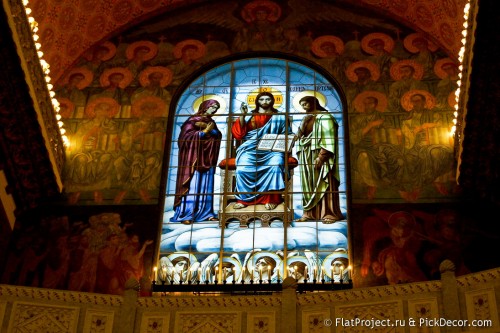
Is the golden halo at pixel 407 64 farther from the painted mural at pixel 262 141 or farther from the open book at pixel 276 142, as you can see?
the open book at pixel 276 142

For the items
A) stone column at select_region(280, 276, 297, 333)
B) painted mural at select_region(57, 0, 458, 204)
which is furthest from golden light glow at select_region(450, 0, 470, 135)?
stone column at select_region(280, 276, 297, 333)

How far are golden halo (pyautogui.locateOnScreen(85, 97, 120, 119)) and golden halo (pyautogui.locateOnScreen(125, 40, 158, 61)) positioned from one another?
1143mm

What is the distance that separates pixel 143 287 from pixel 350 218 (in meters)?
3.65

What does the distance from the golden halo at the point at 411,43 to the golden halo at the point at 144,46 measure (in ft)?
16.1

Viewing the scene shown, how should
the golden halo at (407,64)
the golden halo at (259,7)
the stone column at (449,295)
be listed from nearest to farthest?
the stone column at (449,295) < the golden halo at (407,64) < the golden halo at (259,7)

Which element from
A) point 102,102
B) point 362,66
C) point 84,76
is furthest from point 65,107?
point 362,66

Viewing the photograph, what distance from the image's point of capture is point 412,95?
16969 millimetres

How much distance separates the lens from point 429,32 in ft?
58.1

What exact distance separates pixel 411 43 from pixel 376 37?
687 mm

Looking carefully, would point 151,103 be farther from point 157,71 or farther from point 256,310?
point 256,310

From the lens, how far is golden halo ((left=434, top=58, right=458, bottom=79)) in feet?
56.3

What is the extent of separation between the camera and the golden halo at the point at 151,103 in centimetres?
1719

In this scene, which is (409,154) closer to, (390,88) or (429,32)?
(390,88)

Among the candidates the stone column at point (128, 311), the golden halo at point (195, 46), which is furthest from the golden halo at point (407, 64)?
the stone column at point (128, 311)
